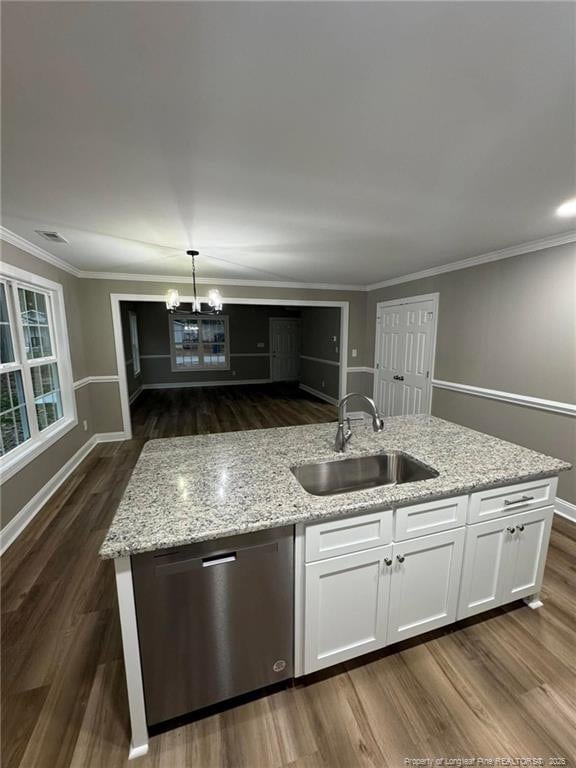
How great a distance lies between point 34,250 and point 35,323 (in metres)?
0.69

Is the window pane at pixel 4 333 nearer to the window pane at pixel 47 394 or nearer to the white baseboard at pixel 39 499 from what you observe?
the window pane at pixel 47 394

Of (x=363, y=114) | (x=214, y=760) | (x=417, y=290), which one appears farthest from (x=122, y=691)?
(x=417, y=290)

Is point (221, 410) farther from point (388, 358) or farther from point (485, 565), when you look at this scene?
point (485, 565)

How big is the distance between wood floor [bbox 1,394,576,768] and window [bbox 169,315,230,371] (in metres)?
6.86

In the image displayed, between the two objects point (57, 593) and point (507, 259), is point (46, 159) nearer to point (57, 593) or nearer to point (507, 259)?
point (57, 593)

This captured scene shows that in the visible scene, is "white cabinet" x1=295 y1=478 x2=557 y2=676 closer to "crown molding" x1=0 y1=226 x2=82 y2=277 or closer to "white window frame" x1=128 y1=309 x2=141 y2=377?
"crown molding" x1=0 y1=226 x2=82 y2=277

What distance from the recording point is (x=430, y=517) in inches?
55.9

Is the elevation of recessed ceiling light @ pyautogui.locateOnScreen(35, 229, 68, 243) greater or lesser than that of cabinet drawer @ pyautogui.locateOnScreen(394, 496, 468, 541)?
greater

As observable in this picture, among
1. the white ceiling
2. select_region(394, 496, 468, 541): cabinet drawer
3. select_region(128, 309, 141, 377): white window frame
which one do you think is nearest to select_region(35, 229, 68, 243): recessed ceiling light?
the white ceiling

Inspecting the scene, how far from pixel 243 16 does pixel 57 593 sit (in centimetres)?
281

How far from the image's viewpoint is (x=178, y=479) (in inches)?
57.7

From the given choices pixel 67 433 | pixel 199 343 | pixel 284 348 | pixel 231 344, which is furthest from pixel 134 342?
pixel 67 433

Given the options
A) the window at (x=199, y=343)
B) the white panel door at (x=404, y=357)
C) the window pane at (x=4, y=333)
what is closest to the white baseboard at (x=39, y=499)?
the window pane at (x=4, y=333)

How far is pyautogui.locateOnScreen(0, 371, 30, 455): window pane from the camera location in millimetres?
2516
